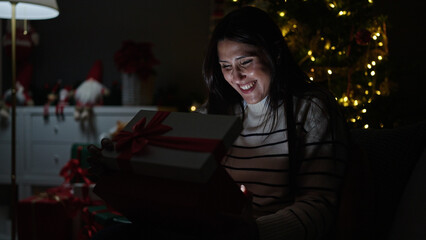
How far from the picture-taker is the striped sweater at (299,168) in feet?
2.81

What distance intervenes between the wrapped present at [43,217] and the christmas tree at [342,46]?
1612mm

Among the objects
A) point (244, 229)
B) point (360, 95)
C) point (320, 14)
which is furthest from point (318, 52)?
point (244, 229)

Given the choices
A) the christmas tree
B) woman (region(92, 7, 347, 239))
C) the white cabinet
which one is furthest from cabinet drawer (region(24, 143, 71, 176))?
woman (region(92, 7, 347, 239))

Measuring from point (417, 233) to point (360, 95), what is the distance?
1508 mm

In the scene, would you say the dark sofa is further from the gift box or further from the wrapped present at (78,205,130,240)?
the wrapped present at (78,205,130,240)

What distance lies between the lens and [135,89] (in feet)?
10.4

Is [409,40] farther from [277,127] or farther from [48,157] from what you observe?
[48,157]

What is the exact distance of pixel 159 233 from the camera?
712mm

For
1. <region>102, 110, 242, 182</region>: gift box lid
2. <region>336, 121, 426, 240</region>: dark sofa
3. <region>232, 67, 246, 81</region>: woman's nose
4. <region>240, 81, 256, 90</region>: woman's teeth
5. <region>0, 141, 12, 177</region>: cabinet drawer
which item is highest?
<region>232, 67, 246, 81</region>: woman's nose

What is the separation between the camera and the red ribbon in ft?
2.24

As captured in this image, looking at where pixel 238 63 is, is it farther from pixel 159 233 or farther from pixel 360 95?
pixel 360 95

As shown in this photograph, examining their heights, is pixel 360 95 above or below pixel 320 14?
below

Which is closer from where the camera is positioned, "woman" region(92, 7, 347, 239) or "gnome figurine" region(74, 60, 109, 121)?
"woman" region(92, 7, 347, 239)

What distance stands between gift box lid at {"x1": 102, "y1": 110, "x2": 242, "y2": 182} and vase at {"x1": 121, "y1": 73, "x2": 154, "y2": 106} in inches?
94.8
